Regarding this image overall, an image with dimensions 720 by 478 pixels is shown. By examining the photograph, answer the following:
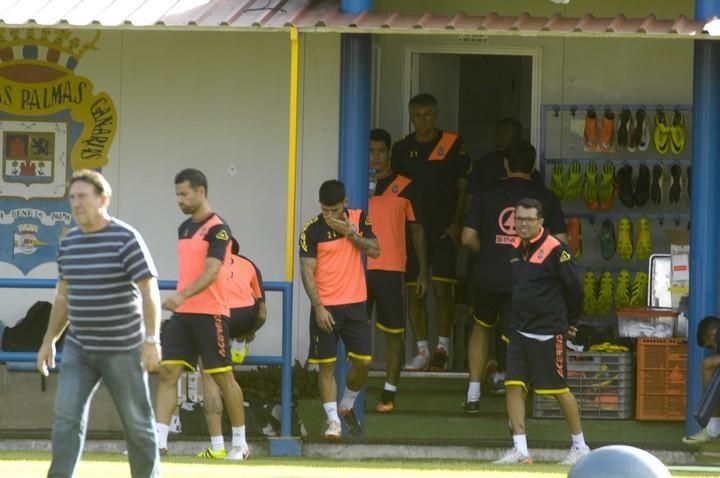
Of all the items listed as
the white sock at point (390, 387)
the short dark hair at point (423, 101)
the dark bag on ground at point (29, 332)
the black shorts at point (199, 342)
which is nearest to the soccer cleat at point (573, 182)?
the short dark hair at point (423, 101)

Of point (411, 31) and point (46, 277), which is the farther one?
point (46, 277)

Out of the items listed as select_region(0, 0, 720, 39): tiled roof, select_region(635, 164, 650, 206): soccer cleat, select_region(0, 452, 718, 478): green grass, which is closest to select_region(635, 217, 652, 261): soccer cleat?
select_region(635, 164, 650, 206): soccer cleat

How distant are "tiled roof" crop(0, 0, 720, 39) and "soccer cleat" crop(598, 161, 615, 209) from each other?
2286 millimetres

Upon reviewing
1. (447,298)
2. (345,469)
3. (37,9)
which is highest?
(37,9)

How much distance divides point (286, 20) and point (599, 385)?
3.92m

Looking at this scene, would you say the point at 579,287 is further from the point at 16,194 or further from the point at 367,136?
the point at 16,194

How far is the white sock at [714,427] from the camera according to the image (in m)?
13.0

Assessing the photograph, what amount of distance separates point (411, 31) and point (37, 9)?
2.78 meters

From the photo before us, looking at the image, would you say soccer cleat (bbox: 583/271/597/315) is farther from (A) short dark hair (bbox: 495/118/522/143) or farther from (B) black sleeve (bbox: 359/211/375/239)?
(B) black sleeve (bbox: 359/211/375/239)

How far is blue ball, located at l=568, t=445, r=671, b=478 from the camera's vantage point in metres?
8.50

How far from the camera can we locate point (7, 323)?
14.8m

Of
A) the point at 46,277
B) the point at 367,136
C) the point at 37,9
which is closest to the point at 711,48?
the point at 367,136

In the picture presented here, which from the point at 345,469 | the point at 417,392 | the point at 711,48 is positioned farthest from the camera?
the point at 417,392

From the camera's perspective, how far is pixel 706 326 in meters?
12.9
